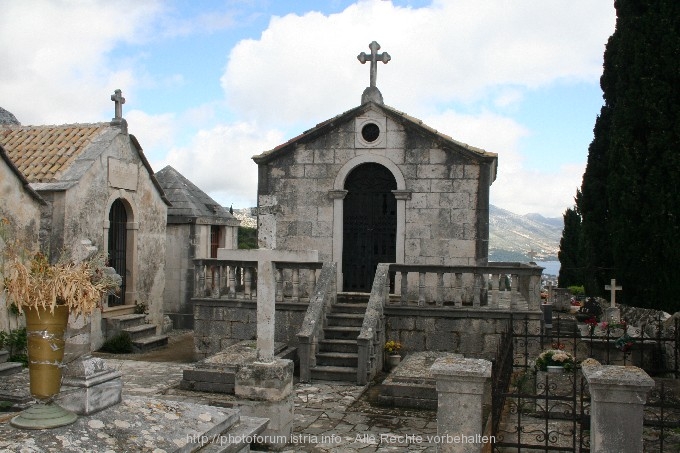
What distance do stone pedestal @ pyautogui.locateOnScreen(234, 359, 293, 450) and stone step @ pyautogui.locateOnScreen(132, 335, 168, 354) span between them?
300 inches

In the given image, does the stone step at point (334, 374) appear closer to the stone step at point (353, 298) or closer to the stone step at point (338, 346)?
the stone step at point (338, 346)

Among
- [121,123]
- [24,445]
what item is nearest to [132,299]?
[121,123]

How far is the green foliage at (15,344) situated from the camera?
37.2ft

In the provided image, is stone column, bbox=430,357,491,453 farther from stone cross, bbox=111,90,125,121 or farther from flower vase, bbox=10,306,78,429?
stone cross, bbox=111,90,125,121

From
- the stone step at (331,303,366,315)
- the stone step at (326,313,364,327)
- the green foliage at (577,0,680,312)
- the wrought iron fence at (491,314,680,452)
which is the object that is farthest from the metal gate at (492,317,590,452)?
the green foliage at (577,0,680,312)

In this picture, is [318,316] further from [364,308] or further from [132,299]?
[132,299]

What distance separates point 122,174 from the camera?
49.2ft

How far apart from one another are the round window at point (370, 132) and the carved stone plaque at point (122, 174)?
19.3ft

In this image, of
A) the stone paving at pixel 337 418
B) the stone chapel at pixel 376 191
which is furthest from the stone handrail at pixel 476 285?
the stone paving at pixel 337 418

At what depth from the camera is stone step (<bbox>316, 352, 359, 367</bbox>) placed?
1068 centimetres

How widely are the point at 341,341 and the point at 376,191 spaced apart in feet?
11.6

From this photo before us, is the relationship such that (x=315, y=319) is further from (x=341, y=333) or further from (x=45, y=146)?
(x=45, y=146)

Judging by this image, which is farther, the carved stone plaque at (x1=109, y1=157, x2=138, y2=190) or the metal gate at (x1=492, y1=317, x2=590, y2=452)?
the carved stone plaque at (x1=109, y1=157, x2=138, y2=190)

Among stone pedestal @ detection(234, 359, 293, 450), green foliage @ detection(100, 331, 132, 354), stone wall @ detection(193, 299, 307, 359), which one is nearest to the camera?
stone pedestal @ detection(234, 359, 293, 450)
